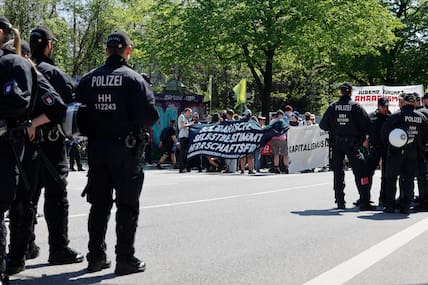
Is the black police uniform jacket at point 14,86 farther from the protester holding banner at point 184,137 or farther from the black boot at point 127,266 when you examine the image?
the protester holding banner at point 184,137

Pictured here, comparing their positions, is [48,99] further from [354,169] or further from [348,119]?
[354,169]

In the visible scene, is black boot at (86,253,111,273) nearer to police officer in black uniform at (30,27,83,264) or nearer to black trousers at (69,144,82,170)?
police officer in black uniform at (30,27,83,264)

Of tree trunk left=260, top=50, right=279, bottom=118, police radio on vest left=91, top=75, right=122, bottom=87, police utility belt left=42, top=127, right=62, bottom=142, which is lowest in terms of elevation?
police utility belt left=42, top=127, right=62, bottom=142

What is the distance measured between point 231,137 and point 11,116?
14789 millimetres

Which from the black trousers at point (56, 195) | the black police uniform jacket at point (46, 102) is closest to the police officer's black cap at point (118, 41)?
the black police uniform jacket at point (46, 102)

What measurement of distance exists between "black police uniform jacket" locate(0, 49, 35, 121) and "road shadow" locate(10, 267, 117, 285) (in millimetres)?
1335

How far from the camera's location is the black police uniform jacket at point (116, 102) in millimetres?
5145

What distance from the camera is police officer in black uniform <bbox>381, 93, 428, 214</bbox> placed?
31.4ft

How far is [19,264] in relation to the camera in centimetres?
519

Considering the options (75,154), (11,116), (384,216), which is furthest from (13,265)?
(75,154)

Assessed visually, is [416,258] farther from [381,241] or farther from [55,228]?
[55,228]

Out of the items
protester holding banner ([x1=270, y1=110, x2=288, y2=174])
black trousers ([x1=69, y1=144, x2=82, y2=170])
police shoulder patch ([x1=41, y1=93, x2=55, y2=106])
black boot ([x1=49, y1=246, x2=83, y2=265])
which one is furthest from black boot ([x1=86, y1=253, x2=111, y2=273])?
black trousers ([x1=69, y1=144, x2=82, y2=170])

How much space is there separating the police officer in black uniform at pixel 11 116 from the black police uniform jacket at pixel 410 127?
648 centimetres

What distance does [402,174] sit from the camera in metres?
9.74
